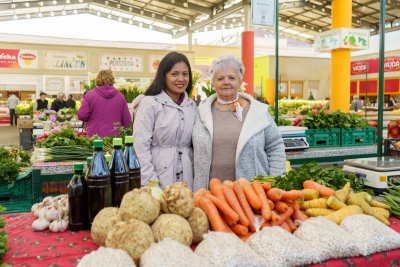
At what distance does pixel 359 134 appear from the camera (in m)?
4.73

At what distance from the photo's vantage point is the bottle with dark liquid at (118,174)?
1731 mm

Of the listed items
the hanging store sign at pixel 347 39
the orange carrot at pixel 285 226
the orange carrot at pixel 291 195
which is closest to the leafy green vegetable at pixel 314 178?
the orange carrot at pixel 291 195

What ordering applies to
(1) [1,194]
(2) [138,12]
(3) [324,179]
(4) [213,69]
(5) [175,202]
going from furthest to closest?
(2) [138,12] → (1) [1,194] → (4) [213,69] → (3) [324,179] → (5) [175,202]

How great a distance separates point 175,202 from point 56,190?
226 cm


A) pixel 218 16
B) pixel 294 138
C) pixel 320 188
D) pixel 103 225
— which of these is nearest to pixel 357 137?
pixel 294 138

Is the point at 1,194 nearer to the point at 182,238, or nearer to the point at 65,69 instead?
the point at 182,238

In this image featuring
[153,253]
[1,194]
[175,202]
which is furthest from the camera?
[1,194]

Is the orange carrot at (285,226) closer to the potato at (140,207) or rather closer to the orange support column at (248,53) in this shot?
the potato at (140,207)

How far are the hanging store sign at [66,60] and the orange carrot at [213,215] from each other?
475 inches

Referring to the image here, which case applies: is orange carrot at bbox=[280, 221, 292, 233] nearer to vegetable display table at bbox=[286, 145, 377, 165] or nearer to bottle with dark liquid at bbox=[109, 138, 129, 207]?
bottle with dark liquid at bbox=[109, 138, 129, 207]

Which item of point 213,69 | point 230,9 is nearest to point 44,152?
point 213,69

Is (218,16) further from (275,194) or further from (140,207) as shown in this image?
(140,207)

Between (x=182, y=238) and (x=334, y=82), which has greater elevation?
(x=334, y=82)

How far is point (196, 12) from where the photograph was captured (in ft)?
61.6
